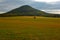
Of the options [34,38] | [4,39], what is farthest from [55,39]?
[4,39]

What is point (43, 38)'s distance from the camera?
17219 mm

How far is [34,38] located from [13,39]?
2245mm

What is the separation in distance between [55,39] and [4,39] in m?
5.04

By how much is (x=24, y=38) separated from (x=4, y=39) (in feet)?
6.62

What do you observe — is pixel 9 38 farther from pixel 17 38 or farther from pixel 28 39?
pixel 28 39

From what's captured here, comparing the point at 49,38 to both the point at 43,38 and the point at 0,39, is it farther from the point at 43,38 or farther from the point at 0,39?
the point at 0,39

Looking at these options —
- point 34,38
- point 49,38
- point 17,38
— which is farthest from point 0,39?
point 49,38

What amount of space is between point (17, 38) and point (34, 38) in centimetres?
174

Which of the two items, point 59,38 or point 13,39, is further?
point 59,38

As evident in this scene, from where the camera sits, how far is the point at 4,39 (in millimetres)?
16328

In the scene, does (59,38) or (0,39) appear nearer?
(0,39)

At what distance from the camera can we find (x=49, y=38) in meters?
17.3

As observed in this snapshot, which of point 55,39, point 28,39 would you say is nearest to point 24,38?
point 28,39

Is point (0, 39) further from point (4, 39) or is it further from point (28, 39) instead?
point (28, 39)
